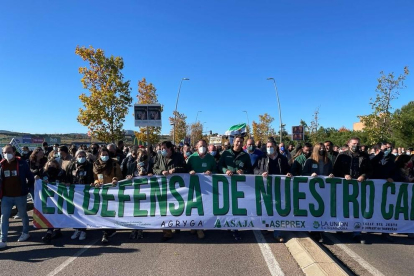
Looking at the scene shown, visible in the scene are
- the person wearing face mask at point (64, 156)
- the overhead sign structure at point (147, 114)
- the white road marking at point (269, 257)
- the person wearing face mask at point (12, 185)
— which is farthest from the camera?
the overhead sign structure at point (147, 114)

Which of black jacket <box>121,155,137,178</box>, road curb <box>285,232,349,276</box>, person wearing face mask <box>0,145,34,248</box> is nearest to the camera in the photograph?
road curb <box>285,232,349,276</box>

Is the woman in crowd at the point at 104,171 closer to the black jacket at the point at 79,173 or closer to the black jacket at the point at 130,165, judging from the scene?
the black jacket at the point at 79,173

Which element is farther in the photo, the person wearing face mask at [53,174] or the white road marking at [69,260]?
the person wearing face mask at [53,174]

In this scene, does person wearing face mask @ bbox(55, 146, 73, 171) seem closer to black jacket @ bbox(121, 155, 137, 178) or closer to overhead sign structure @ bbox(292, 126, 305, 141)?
black jacket @ bbox(121, 155, 137, 178)

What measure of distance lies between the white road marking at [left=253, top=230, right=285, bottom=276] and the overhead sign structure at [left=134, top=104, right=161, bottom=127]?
8.65m

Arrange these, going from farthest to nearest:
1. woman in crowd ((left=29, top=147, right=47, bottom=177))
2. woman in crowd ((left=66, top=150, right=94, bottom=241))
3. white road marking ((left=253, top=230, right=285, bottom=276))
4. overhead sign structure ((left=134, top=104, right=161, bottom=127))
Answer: overhead sign structure ((left=134, top=104, right=161, bottom=127)), woman in crowd ((left=29, top=147, right=47, bottom=177)), woman in crowd ((left=66, top=150, right=94, bottom=241)), white road marking ((left=253, top=230, right=285, bottom=276))

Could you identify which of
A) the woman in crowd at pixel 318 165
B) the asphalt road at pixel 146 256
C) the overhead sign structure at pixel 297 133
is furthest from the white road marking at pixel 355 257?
the overhead sign structure at pixel 297 133

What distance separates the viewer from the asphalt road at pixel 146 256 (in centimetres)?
397

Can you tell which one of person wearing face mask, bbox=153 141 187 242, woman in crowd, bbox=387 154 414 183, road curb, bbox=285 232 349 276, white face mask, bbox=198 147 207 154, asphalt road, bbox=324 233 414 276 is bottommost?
asphalt road, bbox=324 233 414 276

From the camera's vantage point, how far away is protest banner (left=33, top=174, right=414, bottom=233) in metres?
5.29

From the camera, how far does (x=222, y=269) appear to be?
3988 mm

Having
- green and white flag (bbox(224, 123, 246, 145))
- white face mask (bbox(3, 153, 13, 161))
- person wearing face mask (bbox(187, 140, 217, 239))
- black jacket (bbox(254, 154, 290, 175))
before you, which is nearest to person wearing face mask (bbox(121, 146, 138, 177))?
person wearing face mask (bbox(187, 140, 217, 239))

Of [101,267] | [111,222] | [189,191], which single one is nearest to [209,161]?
[189,191]

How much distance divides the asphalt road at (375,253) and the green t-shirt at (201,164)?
2638 millimetres
